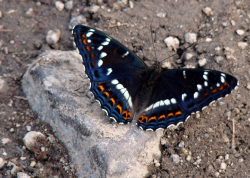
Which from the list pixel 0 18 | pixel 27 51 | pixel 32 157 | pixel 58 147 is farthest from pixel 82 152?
pixel 0 18

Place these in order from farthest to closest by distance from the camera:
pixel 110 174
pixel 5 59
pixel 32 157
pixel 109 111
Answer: pixel 5 59 < pixel 32 157 < pixel 109 111 < pixel 110 174

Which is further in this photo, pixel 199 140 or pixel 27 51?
pixel 27 51

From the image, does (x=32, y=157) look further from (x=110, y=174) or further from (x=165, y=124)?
(x=165, y=124)

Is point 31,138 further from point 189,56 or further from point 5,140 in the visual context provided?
point 189,56

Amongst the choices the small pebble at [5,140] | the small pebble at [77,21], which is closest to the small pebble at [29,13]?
the small pebble at [77,21]

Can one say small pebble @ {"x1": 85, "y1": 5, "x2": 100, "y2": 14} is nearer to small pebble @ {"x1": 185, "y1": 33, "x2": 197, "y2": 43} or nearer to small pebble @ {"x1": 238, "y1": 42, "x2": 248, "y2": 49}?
small pebble @ {"x1": 185, "y1": 33, "x2": 197, "y2": 43}

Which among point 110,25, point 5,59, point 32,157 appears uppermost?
point 110,25

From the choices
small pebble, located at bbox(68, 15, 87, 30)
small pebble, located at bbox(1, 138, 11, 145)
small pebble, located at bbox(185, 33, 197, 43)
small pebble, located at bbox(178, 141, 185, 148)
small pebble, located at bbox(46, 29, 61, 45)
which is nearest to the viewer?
small pebble, located at bbox(178, 141, 185, 148)

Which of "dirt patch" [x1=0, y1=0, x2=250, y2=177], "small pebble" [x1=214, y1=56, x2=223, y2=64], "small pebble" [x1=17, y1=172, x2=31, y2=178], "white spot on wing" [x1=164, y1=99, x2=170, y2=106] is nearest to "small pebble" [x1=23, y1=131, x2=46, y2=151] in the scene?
"dirt patch" [x1=0, y1=0, x2=250, y2=177]
